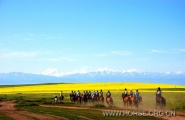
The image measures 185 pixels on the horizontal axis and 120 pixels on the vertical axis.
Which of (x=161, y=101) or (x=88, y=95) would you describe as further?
(x=88, y=95)

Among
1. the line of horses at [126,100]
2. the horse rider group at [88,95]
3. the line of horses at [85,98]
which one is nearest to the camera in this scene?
the line of horses at [126,100]

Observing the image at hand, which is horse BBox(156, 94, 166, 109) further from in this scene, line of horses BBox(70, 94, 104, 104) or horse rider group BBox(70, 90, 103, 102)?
line of horses BBox(70, 94, 104, 104)

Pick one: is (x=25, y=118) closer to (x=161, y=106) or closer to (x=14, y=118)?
(x=14, y=118)

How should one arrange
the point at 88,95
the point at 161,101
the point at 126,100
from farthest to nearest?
the point at 88,95
the point at 126,100
the point at 161,101

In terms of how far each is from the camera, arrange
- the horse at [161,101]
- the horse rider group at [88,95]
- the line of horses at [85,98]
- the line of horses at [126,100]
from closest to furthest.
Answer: the horse at [161,101] → the line of horses at [126,100] → the horse rider group at [88,95] → the line of horses at [85,98]

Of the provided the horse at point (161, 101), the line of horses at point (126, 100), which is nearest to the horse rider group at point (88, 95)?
the line of horses at point (126, 100)

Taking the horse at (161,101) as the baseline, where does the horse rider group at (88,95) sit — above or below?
above

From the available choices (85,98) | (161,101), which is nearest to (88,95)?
(85,98)

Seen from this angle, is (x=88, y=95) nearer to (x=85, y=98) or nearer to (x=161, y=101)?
(x=85, y=98)

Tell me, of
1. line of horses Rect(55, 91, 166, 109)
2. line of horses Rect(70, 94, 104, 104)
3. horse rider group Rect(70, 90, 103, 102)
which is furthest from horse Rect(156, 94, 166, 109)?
line of horses Rect(70, 94, 104, 104)

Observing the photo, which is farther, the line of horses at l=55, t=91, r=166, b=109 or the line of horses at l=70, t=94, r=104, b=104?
the line of horses at l=70, t=94, r=104, b=104

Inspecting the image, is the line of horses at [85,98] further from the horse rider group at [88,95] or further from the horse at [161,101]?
the horse at [161,101]

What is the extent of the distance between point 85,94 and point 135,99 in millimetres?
10949

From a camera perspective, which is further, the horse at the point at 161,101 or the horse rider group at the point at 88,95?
the horse rider group at the point at 88,95
